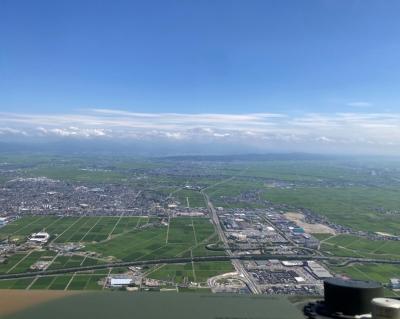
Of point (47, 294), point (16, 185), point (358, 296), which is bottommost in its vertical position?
point (16, 185)

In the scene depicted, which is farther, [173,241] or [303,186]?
[303,186]

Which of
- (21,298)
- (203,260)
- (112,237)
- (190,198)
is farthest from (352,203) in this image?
(21,298)

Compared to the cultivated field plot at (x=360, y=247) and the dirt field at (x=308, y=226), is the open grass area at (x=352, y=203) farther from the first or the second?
the cultivated field plot at (x=360, y=247)

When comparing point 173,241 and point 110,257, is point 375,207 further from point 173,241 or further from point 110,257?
point 110,257

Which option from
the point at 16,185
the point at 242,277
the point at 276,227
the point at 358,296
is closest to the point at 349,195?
the point at 276,227

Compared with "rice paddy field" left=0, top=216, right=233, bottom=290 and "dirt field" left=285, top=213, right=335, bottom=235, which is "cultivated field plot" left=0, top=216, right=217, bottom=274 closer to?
"rice paddy field" left=0, top=216, right=233, bottom=290

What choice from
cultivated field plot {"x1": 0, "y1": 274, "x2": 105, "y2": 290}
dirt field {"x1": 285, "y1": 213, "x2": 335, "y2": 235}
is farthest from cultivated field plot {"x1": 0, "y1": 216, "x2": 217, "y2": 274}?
dirt field {"x1": 285, "y1": 213, "x2": 335, "y2": 235}

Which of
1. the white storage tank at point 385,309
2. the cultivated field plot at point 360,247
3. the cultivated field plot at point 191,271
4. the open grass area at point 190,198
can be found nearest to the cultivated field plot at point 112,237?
the cultivated field plot at point 191,271
